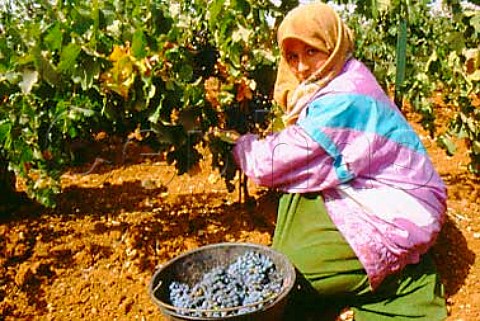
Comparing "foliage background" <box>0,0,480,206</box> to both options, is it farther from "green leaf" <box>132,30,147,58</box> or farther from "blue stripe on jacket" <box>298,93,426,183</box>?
"blue stripe on jacket" <box>298,93,426,183</box>

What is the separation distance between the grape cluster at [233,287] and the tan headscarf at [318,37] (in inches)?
25.6

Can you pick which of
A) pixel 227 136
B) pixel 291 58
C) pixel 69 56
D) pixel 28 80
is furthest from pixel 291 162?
pixel 28 80

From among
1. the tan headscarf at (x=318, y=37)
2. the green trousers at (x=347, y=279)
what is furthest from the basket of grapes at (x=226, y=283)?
the tan headscarf at (x=318, y=37)

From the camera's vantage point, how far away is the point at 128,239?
9.81 ft

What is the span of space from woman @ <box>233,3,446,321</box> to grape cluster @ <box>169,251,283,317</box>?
0.20 meters

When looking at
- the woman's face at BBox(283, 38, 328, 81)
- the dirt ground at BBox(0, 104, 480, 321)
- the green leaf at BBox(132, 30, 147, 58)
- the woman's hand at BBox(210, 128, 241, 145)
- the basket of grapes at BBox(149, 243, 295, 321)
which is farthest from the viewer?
the dirt ground at BBox(0, 104, 480, 321)

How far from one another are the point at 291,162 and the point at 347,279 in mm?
553

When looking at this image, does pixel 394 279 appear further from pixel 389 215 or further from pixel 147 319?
pixel 147 319

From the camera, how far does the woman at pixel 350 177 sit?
2.22m

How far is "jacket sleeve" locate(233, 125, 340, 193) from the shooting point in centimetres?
223

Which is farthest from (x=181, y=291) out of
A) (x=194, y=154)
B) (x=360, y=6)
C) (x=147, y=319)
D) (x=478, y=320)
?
(x=360, y=6)

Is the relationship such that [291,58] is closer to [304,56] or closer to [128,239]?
[304,56]

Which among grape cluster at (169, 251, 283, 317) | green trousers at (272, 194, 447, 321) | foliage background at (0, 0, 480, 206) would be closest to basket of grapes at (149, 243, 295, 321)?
grape cluster at (169, 251, 283, 317)

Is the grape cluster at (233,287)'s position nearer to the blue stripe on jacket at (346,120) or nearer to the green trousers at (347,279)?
the green trousers at (347,279)
